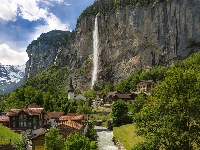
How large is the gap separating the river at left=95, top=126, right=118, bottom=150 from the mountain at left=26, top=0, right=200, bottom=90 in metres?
81.0

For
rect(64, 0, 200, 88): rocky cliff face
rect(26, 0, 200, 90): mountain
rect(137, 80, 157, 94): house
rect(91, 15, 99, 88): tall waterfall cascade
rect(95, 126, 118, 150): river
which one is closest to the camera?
rect(95, 126, 118, 150): river

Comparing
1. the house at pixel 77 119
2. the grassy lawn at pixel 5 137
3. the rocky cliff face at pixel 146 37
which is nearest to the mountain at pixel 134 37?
the rocky cliff face at pixel 146 37

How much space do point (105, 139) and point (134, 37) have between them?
10060 cm

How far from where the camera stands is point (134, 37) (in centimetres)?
15412

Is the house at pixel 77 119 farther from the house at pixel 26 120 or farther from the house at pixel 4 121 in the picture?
the house at pixel 4 121

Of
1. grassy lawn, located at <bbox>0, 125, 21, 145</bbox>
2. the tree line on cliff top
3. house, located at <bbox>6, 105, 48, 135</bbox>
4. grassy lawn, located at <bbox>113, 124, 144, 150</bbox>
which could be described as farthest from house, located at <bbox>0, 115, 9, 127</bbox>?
the tree line on cliff top

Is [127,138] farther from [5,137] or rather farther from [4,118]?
[4,118]

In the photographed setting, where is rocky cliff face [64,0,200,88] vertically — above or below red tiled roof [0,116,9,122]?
above

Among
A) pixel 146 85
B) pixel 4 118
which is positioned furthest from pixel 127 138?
pixel 146 85

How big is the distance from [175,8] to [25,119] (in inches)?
4019

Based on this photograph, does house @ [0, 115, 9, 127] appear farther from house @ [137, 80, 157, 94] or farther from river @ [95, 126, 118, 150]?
house @ [137, 80, 157, 94]

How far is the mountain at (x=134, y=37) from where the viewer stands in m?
142

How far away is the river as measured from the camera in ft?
173

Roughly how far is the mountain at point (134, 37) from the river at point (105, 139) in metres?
81.0
